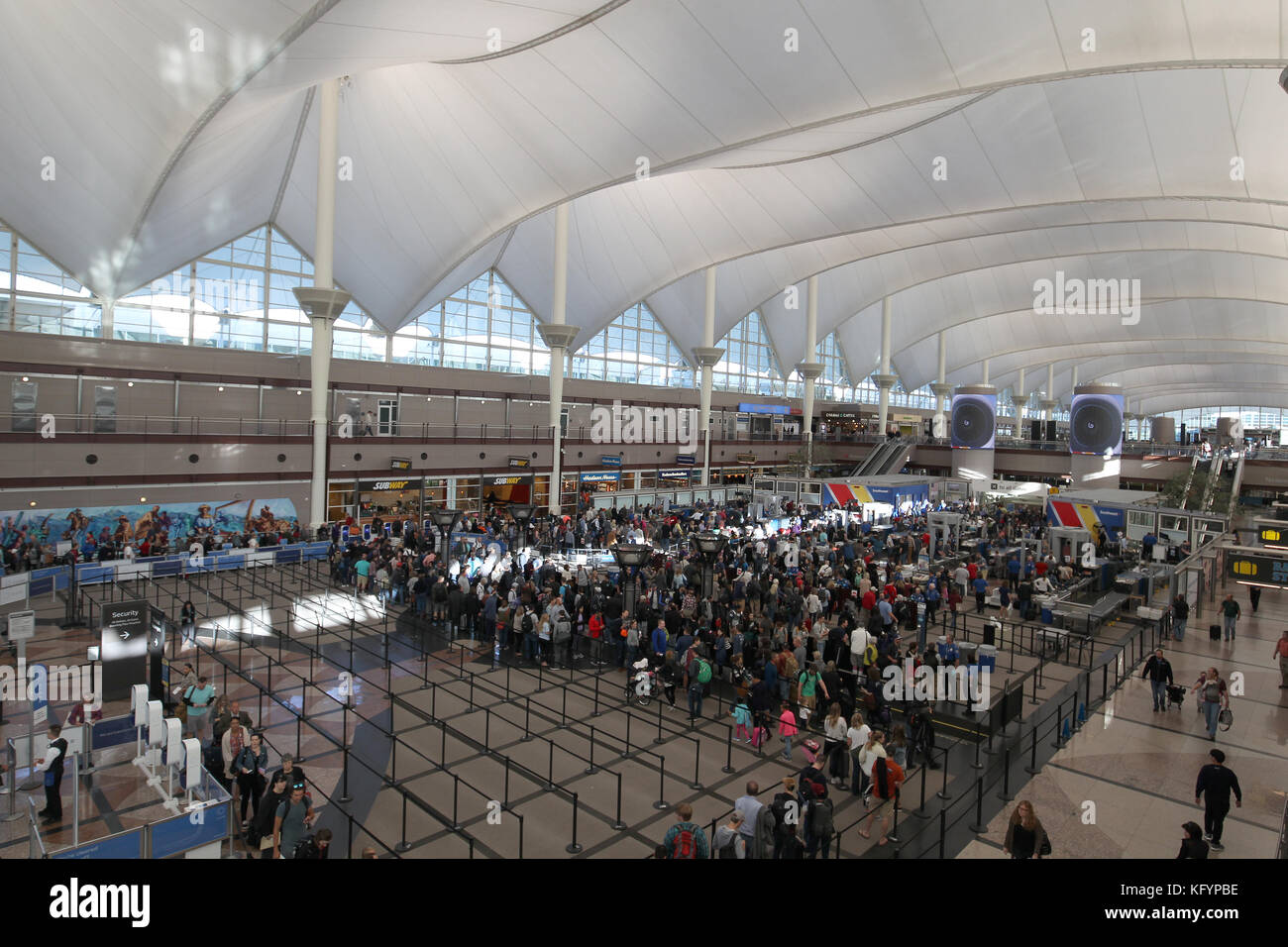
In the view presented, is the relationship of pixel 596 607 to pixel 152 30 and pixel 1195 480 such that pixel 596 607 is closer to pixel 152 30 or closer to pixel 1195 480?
pixel 152 30

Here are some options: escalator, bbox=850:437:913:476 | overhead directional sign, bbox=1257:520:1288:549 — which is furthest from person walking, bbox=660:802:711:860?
escalator, bbox=850:437:913:476

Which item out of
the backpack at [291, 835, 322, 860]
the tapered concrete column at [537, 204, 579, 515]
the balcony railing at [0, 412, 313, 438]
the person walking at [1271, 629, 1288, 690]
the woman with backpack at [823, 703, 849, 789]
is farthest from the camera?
the tapered concrete column at [537, 204, 579, 515]

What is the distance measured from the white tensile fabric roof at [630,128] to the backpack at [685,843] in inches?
569

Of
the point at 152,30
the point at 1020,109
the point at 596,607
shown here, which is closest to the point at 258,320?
the point at 152,30

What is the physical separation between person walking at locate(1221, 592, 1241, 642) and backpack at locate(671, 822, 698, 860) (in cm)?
1480

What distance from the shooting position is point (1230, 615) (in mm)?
15438

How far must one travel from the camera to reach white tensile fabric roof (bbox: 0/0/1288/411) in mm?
15664

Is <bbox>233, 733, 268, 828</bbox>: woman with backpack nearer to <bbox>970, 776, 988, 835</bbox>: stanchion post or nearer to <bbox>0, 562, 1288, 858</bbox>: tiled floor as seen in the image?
<bbox>0, 562, 1288, 858</bbox>: tiled floor

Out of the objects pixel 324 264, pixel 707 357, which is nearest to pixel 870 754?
pixel 324 264

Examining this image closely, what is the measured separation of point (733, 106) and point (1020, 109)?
9241 mm

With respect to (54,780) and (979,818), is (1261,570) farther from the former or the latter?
(54,780)

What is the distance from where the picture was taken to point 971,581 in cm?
1933

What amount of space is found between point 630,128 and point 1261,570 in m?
18.7

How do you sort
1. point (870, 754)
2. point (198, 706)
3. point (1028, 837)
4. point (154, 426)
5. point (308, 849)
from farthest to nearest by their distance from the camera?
point (154, 426), point (198, 706), point (870, 754), point (1028, 837), point (308, 849)
